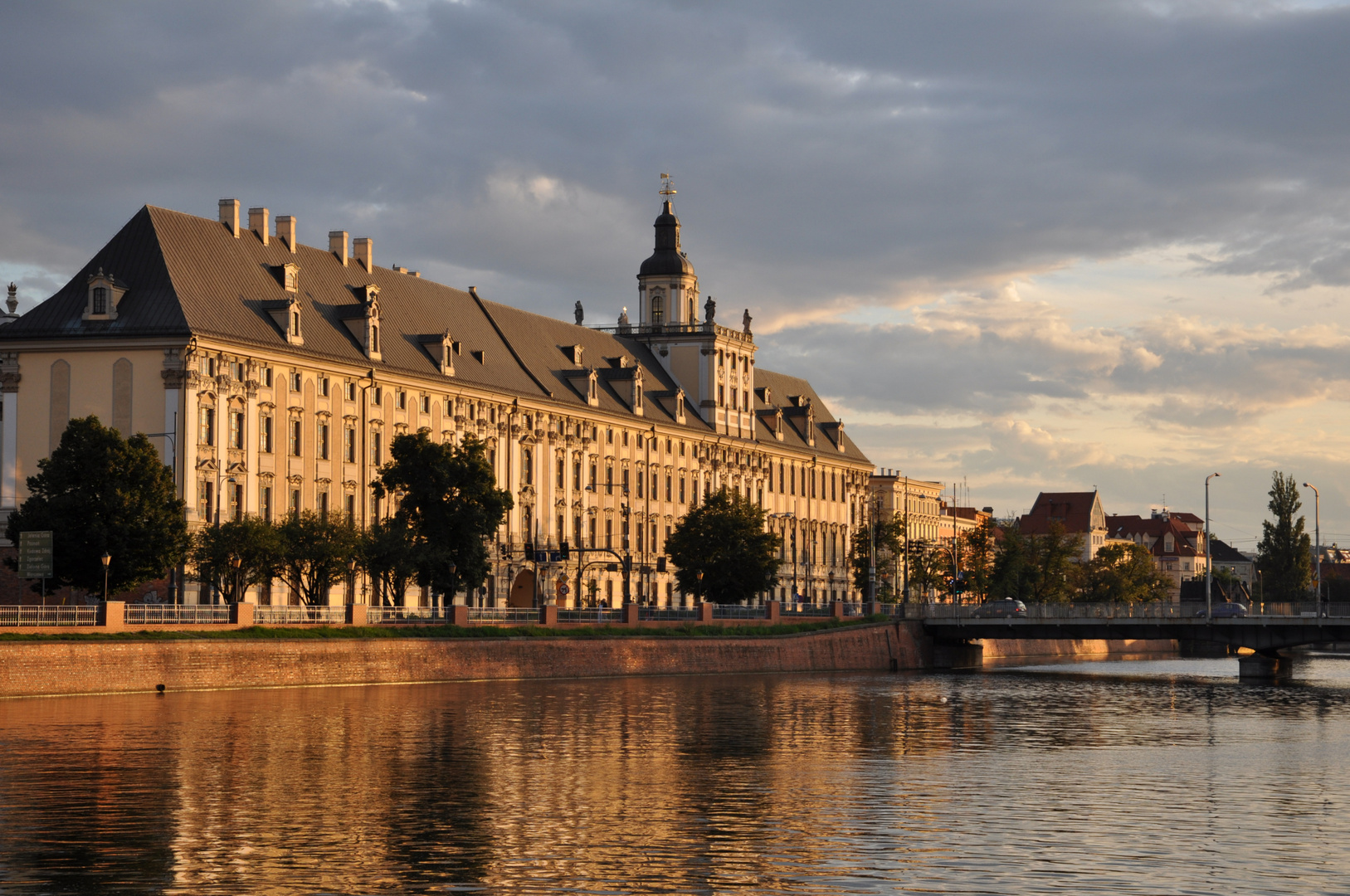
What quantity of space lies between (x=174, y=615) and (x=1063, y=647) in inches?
3868

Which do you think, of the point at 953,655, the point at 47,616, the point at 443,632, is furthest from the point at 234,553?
the point at 953,655

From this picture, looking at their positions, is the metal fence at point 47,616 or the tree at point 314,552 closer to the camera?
the metal fence at point 47,616

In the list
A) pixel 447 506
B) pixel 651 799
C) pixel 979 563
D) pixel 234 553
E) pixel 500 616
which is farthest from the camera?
pixel 979 563

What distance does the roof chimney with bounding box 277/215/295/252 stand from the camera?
360ft

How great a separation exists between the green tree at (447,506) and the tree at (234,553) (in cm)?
819

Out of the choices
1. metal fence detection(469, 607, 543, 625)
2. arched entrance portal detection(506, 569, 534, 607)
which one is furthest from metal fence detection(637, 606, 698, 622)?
arched entrance portal detection(506, 569, 534, 607)

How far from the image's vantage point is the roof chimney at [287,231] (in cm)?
10975

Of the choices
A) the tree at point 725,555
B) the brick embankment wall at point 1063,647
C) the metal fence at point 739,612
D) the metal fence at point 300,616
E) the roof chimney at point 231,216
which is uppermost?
the roof chimney at point 231,216

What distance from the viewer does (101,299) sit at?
9644 centimetres

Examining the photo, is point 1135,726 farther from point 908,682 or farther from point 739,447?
point 739,447

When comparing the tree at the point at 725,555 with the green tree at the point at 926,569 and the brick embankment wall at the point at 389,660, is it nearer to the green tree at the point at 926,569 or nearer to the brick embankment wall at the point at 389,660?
the brick embankment wall at the point at 389,660

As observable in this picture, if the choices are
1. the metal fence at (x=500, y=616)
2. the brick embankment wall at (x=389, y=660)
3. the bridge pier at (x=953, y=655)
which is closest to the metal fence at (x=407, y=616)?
the metal fence at (x=500, y=616)

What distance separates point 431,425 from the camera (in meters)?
116

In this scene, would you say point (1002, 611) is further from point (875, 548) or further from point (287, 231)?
point (287, 231)
